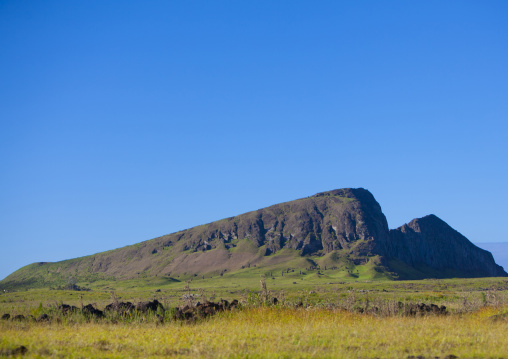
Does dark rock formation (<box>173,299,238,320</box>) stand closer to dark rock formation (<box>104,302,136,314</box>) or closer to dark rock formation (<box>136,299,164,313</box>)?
dark rock formation (<box>136,299,164,313</box>)

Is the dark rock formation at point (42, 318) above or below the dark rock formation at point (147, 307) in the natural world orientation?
above

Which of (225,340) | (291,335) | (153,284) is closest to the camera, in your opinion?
(225,340)

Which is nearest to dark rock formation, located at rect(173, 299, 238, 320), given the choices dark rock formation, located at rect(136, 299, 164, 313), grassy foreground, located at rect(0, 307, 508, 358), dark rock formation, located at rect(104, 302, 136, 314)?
grassy foreground, located at rect(0, 307, 508, 358)

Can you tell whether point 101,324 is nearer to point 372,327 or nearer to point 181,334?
point 181,334

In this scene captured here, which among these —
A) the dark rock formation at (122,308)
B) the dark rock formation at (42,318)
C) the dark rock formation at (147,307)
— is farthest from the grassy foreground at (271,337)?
the dark rock formation at (147,307)

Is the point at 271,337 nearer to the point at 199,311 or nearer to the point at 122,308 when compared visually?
the point at 199,311

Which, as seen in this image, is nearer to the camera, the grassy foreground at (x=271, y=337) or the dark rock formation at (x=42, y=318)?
the grassy foreground at (x=271, y=337)

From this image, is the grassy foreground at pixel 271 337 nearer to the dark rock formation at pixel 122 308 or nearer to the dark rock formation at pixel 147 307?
the dark rock formation at pixel 122 308

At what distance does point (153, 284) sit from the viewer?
184m

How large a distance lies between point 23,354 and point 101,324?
20.9 ft

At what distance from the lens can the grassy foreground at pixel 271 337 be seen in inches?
508

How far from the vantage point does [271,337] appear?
15023 millimetres

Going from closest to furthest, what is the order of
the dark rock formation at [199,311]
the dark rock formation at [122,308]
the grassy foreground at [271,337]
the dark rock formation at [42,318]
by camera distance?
the grassy foreground at [271,337], the dark rock formation at [42,318], the dark rock formation at [199,311], the dark rock formation at [122,308]

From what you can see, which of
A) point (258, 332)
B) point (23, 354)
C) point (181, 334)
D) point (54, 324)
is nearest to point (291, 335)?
point (258, 332)
